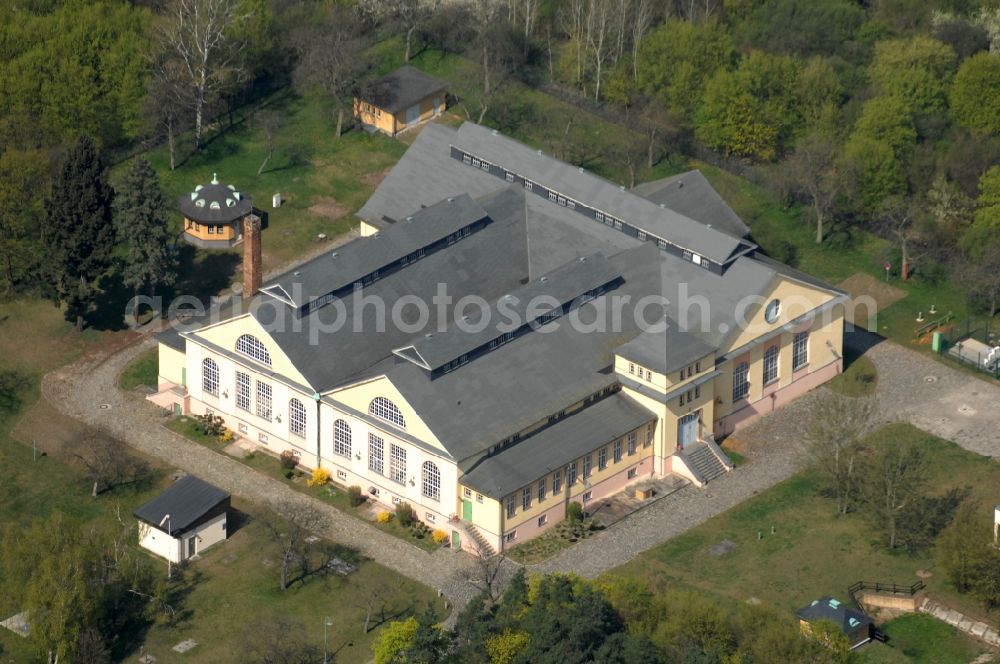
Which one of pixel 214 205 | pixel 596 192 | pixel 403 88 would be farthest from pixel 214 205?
pixel 596 192

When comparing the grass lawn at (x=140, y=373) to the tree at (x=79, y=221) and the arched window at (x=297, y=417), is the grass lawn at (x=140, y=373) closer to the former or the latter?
the tree at (x=79, y=221)

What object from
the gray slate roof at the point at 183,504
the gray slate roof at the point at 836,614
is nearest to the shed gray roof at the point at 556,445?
the gray slate roof at the point at 183,504

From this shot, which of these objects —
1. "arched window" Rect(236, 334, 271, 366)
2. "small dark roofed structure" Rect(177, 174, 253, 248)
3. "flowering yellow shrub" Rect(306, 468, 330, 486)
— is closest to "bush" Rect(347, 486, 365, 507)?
"flowering yellow shrub" Rect(306, 468, 330, 486)

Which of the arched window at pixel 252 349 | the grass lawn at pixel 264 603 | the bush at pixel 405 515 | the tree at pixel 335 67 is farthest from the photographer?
the tree at pixel 335 67

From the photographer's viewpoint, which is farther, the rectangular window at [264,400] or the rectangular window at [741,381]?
the rectangular window at [741,381]

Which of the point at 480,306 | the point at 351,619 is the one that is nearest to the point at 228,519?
the point at 351,619

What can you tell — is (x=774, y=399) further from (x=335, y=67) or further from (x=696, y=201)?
(x=335, y=67)
